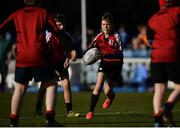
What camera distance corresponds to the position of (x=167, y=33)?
502 inches

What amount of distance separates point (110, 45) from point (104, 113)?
166cm

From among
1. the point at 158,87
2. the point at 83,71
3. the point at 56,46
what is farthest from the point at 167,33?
the point at 83,71

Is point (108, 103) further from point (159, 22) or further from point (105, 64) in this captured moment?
point (159, 22)

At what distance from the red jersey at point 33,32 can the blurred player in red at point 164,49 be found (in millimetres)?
1686

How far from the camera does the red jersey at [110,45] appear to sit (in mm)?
16484

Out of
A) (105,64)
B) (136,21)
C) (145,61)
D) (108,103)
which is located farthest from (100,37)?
(136,21)

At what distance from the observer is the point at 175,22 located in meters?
12.7

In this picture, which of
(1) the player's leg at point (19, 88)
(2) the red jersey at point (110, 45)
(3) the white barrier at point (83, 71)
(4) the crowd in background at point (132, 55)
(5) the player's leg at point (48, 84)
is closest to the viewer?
(5) the player's leg at point (48, 84)

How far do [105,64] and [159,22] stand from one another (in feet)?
13.0

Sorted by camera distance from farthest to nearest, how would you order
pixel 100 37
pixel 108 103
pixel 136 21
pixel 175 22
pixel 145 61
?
pixel 136 21 → pixel 145 61 → pixel 108 103 → pixel 100 37 → pixel 175 22

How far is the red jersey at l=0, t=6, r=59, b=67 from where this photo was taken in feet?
41.7

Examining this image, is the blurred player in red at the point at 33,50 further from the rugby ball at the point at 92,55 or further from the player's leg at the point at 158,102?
the rugby ball at the point at 92,55

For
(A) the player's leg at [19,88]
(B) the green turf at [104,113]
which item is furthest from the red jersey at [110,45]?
(A) the player's leg at [19,88]

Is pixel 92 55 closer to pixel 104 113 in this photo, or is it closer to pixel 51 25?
pixel 104 113
